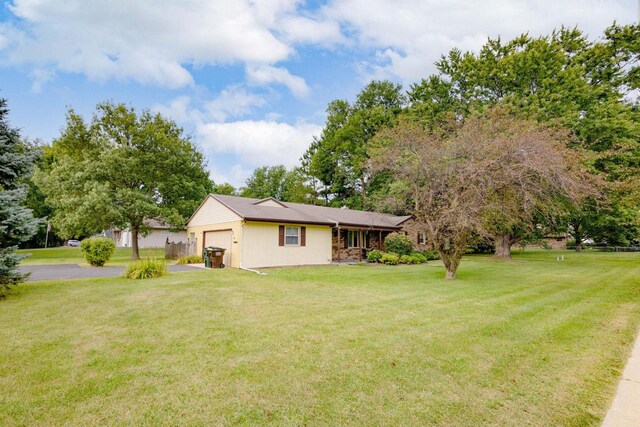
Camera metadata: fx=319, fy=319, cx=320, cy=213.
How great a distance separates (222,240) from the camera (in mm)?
16875

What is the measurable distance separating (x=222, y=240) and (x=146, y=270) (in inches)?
227

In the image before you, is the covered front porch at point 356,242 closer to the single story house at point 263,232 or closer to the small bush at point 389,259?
the single story house at point 263,232

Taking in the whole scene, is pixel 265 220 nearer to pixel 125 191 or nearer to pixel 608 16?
pixel 125 191

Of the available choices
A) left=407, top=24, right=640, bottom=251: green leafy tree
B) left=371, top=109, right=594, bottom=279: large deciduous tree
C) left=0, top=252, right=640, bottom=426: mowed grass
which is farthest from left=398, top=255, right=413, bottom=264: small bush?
left=0, top=252, right=640, bottom=426: mowed grass

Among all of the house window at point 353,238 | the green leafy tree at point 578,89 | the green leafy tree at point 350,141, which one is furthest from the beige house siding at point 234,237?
the green leafy tree at point 350,141

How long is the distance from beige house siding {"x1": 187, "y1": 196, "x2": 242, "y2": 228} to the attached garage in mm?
606

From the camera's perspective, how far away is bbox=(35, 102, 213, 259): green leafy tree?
758 inches

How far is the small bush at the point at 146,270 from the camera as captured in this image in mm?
11023

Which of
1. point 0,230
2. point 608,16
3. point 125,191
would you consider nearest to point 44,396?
point 0,230

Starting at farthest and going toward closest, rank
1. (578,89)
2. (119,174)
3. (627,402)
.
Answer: (119,174) → (578,89) → (627,402)

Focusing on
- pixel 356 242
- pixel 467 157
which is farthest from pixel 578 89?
pixel 356 242

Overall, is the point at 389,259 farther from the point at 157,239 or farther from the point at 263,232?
the point at 157,239

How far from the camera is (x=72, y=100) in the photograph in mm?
20531

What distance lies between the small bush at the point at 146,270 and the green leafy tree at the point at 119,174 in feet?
31.1
